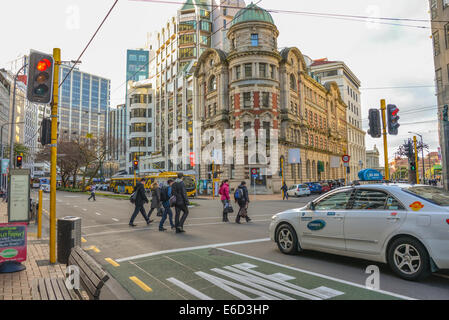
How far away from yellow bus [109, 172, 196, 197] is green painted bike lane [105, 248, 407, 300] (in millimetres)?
28085

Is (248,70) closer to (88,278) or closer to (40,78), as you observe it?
(40,78)

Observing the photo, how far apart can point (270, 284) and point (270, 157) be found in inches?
1381

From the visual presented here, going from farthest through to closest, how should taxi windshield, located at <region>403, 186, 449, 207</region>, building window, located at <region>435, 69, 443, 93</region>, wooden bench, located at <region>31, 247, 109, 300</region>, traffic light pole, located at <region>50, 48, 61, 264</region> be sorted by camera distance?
building window, located at <region>435, 69, 443, 93</region> → traffic light pole, located at <region>50, 48, 61, 264</region> → taxi windshield, located at <region>403, 186, 449, 207</region> → wooden bench, located at <region>31, 247, 109, 300</region>

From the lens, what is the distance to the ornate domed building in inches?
1560

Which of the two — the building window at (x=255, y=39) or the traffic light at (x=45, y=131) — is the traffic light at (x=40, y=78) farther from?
the building window at (x=255, y=39)

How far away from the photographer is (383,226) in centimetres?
525

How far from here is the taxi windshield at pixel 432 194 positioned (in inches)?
198

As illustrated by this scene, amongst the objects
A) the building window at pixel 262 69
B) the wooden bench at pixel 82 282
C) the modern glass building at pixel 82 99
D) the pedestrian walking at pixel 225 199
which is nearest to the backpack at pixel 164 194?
the pedestrian walking at pixel 225 199

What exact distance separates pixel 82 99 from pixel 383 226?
182 m

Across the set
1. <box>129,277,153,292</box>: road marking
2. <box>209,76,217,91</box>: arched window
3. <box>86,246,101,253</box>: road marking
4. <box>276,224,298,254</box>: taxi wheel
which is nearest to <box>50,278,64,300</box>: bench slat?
<box>129,277,153,292</box>: road marking

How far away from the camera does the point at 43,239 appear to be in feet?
30.4

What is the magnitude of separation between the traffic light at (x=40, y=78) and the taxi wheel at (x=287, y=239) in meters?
5.60

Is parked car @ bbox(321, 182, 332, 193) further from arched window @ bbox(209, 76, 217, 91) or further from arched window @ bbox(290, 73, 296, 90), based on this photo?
arched window @ bbox(209, 76, 217, 91)
